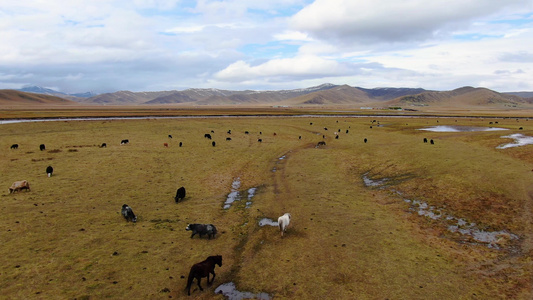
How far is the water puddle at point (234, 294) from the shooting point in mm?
11820

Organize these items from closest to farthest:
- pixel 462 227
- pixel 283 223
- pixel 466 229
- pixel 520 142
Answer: pixel 283 223, pixel 466 229, pixel 462 227, pixel 520 142

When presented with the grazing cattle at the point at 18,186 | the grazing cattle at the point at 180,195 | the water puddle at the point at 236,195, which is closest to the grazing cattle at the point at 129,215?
the grazing cattle at the point at 180,195

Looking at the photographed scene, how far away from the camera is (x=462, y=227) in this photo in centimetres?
1856

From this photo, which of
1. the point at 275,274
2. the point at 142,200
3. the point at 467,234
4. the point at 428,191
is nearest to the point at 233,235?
the point at 275,274

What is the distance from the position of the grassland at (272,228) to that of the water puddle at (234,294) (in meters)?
0.27

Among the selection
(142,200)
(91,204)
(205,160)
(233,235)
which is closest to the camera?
(233,235)

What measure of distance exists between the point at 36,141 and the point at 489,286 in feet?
187

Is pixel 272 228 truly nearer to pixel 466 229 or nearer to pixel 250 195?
pixel 250 195

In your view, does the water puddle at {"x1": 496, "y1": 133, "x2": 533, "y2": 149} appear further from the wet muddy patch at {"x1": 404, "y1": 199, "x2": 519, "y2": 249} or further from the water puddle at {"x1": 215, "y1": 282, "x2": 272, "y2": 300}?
the water puddle at {"x1": 215, "y1": 282, "x2": 272, "y2": 300}

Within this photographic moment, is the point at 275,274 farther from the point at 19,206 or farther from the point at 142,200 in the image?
the point at 19,206

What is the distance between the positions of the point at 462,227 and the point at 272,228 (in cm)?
1164

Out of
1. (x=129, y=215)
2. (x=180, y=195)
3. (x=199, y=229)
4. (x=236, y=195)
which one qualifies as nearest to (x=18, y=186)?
(x=129, y=215)

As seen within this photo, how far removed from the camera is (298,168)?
33.9 m

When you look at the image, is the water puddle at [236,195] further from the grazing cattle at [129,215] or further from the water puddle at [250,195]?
the grazing cattle at [129,215]
